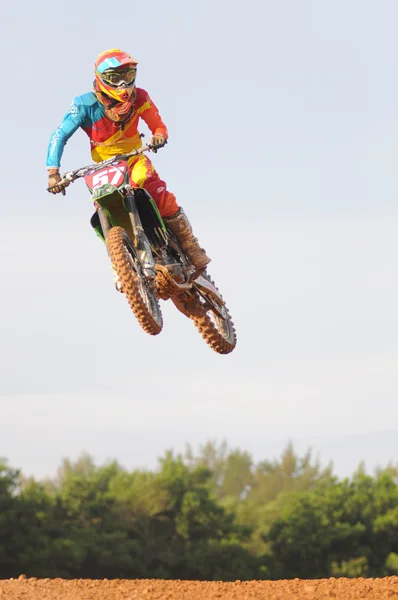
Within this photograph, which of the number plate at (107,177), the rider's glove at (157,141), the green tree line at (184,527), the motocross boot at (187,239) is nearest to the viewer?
the number plate at (107,177)

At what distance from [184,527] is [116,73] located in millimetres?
25420

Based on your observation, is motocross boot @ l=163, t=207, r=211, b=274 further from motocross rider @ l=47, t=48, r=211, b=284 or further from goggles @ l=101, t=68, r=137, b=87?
goggles @ l=101, t=68, r=137, b=87

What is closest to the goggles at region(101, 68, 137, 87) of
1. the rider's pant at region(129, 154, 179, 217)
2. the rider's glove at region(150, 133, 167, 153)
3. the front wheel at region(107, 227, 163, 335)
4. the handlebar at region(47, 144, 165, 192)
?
the rider's glove at region(150, 133, 167, 153)

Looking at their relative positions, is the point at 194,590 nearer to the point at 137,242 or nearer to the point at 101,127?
the point at 137,242

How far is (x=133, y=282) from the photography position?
12820 millimetres

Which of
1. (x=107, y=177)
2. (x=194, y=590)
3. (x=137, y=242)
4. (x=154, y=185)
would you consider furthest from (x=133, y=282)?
(x=194, y=590)

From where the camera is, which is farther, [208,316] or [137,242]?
[208,316]

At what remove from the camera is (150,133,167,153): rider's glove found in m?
13.3

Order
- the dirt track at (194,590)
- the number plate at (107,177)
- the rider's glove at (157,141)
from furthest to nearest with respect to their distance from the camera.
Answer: the rider's glove at (157,141), the number plate at (107,177), the dirt track at (194,590)

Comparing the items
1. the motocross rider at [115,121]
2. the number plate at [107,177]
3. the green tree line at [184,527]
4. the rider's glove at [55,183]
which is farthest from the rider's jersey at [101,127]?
the green tree line at [184,527]

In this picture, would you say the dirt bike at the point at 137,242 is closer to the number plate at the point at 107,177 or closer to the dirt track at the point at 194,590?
the number plate at the point at 107,177

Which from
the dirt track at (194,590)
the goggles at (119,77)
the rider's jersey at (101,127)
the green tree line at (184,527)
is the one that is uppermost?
the goggles at (119,77)

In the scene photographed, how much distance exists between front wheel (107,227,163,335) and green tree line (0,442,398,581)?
21.9 m

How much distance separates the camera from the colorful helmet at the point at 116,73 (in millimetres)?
13164
